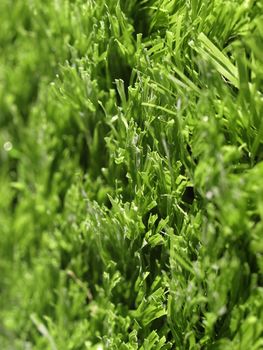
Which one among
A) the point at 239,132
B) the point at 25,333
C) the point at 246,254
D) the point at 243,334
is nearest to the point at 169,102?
the point at 239,132

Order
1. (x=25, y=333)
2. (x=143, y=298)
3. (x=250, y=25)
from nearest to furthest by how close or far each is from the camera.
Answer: (x=250, y=25) → (x=143, y=298) → (x=25, y=333)

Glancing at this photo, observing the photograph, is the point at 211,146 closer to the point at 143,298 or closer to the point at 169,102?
the point at 169,102

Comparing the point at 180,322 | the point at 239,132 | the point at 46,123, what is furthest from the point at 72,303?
the point at 239,132

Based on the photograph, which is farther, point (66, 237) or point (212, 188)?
point (66, 237)

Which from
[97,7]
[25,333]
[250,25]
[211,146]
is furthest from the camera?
[25,333]

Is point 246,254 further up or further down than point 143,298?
further up

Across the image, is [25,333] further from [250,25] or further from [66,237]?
[250,25]

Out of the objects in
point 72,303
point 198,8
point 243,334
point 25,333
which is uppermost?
point 198,8
